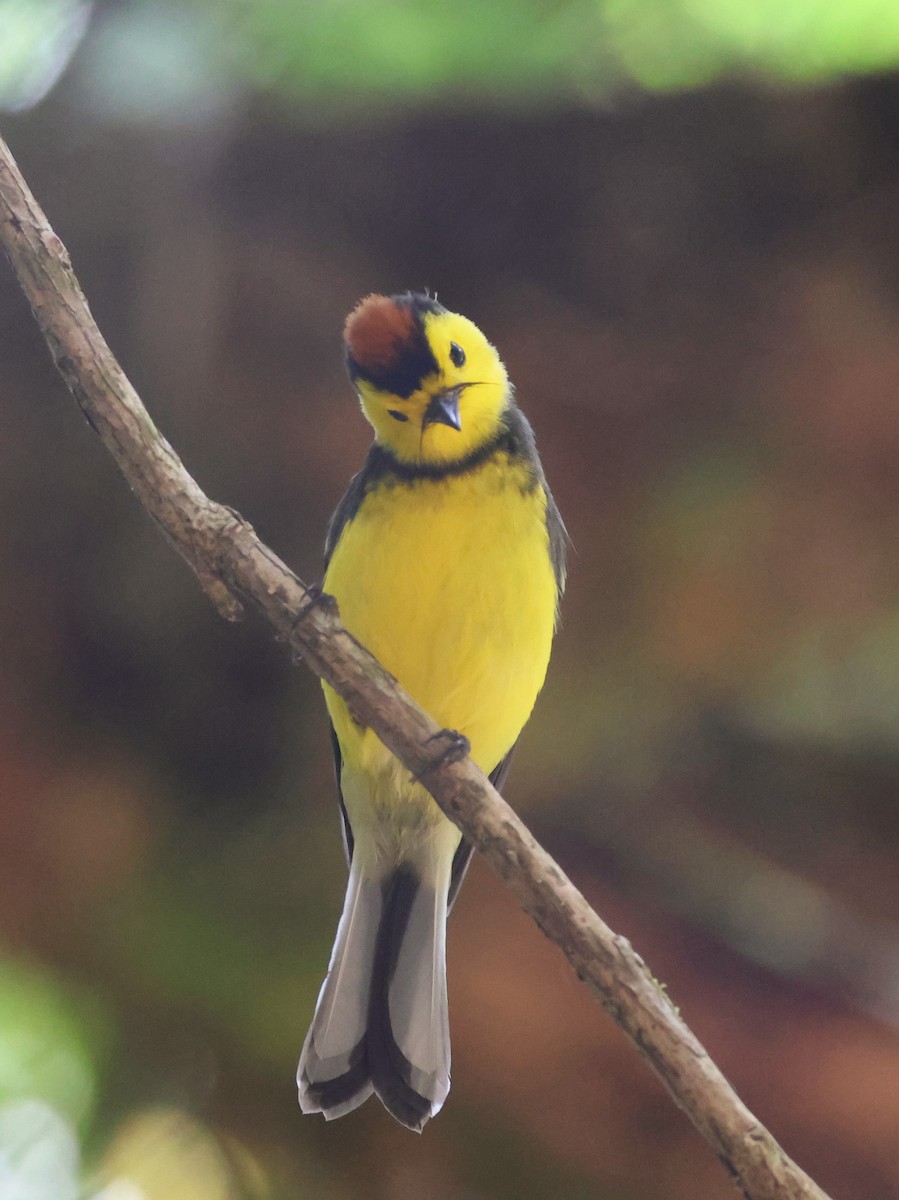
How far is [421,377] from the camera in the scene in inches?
45.8

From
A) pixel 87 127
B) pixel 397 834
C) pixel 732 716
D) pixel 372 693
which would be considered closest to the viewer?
pixel 372 693

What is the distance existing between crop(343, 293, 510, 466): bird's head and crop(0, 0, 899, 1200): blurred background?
404 millimetres

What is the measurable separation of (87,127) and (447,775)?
3.32ft

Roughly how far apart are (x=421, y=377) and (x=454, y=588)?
21 cm

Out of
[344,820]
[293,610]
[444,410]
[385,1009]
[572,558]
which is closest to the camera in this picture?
[293,610]

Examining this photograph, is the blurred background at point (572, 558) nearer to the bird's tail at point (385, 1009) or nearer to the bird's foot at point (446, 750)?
the bird's tail at point (385, 1009)

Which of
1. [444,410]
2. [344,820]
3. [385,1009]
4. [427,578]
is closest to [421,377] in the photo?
[444,410]

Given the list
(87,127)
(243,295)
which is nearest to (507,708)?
(243,295)

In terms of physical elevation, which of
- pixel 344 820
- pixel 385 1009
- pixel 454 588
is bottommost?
pixel 385 1009

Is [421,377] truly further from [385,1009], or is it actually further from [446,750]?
[385,1009]

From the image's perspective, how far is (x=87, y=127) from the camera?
150 centimetres

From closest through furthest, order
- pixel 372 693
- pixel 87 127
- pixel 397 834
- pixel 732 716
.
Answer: pixel 372 693
pixel 397 834
pixel 87 127
pixel 732 716

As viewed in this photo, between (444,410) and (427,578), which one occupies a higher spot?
(444,410)

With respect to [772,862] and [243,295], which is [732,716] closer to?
[772,862]
